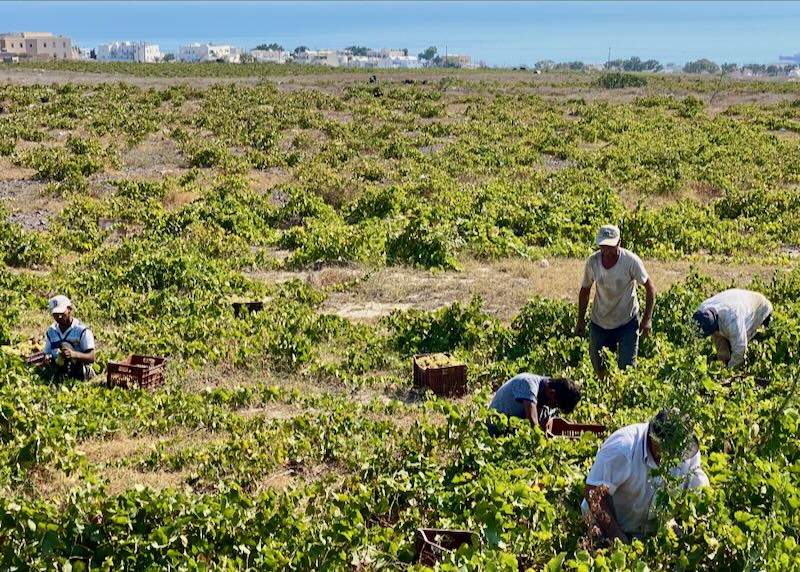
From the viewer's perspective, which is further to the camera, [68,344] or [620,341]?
[68,344]

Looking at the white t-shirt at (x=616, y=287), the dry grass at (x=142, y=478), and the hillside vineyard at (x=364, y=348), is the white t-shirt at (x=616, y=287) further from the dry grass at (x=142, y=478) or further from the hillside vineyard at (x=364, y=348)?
the dry grass at (x=142, y=478)

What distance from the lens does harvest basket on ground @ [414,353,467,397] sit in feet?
25.9

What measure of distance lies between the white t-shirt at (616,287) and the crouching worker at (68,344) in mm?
4444

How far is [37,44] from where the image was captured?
15162cm

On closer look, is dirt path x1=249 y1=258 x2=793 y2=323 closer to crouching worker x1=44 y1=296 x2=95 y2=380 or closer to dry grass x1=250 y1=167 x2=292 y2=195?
crouching worker x1=44 y1=296 x2=95 y2=380

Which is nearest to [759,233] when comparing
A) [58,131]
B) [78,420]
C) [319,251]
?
[319,251]

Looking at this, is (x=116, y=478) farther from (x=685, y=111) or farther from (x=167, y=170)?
(x=685, y=111)

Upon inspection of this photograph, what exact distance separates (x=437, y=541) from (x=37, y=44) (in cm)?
16473

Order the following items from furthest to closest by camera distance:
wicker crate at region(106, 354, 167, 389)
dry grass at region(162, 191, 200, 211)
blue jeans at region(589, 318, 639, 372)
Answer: dry grass at region(162, 191, 200, 211) → wicker crate at region(106, 354, 167, 389) → blue jeans at region(589, 318, 639, 372)

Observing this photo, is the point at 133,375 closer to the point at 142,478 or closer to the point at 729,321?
the point at 142,478

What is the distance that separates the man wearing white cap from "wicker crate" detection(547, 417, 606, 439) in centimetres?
133

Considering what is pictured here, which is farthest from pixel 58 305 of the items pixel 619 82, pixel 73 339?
pixel 619 82

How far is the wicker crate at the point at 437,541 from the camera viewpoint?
478 cm

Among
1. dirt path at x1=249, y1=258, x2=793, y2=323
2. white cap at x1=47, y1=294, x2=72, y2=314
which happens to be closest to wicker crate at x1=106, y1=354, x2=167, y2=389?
white cap at x1=47, y1=294, x2=72, y2=314
